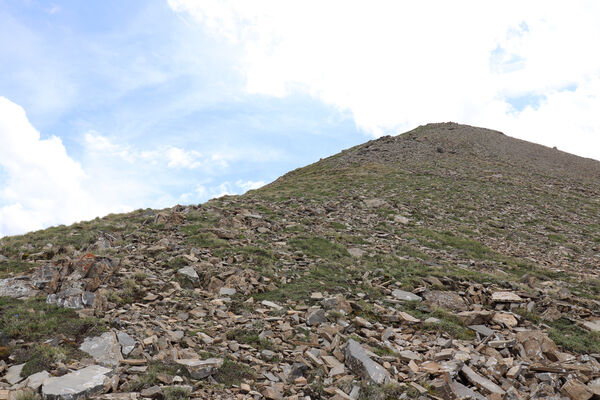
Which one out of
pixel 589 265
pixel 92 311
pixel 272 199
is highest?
pixel 272 199

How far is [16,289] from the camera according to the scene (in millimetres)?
10281

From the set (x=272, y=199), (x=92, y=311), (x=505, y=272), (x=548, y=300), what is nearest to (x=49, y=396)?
(x=92, y=311)

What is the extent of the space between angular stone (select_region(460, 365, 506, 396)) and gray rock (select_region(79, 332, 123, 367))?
7.56 m

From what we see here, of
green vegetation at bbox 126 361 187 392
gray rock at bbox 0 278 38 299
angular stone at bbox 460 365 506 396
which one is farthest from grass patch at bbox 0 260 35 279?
angular stone at bbox 460 365 506 396

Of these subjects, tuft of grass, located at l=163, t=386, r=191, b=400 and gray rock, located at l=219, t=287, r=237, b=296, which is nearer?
tuft of grass, located at l=163, t=386, r=191, b=400

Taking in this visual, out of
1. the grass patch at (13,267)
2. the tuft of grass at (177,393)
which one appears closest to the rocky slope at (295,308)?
the tuft of grass at (177,393)

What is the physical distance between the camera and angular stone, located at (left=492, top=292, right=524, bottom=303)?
1180cm

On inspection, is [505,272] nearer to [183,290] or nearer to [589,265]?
[589,265]

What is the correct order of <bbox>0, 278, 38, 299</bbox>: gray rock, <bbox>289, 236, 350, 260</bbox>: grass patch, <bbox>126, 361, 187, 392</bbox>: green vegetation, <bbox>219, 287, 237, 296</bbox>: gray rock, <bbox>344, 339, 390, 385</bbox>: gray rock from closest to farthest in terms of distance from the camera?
<bbox>126, 361, 187, 392</bbox>: green vegetation, <bbox>344, 339, 390, 385</bbox>: gray rock, <bbox>0, 278, 38, 299</bbox>: gray rock, <bbox>219, 287, 237, 296</bbox>: gray rock, <bbox>289, 236, 350, 260</bbox>: grass patch

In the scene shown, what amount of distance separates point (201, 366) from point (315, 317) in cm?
368

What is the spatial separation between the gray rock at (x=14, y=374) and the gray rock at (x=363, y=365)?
665 centimetres

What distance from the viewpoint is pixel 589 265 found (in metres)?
18.0

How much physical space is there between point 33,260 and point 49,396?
998 cm

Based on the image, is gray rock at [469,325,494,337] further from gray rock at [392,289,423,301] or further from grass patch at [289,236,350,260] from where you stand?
grass patch at [289,236,350,260]
